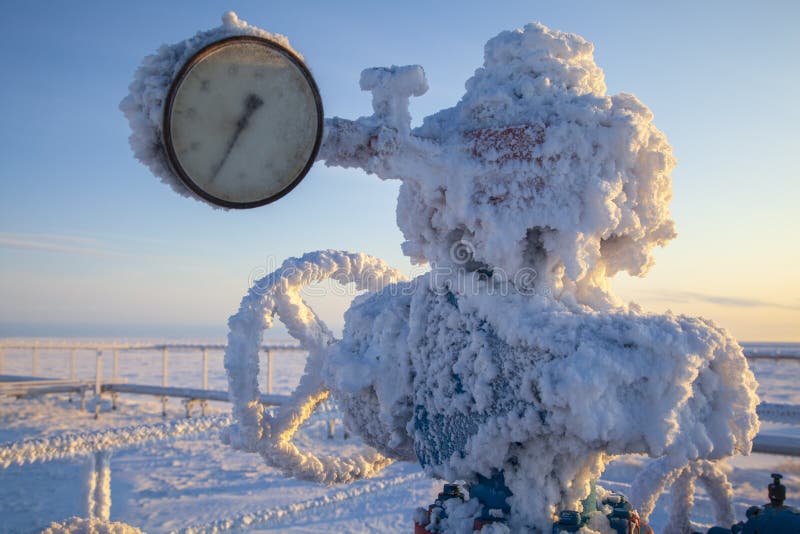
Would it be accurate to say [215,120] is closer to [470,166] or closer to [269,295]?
[470,166]

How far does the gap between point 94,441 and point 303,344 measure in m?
1.51

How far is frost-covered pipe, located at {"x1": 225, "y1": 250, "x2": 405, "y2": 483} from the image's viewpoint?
2.46m

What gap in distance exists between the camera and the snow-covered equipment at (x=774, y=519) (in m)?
1.90

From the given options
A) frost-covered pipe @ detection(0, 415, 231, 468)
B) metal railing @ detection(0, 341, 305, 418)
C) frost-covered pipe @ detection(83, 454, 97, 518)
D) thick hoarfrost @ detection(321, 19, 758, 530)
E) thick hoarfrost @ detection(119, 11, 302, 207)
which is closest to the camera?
thick hoarfrost @ detection(119, 11, 302, 207)

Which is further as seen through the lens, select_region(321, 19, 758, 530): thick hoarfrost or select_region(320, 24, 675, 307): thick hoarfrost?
select_region(320, 24, 675, 307): thick hoarfrost

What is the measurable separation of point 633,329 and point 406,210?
0.90 m

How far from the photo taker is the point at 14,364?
84.5ft

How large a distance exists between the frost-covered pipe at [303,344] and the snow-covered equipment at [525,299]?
43 cm

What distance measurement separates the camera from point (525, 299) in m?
1.85

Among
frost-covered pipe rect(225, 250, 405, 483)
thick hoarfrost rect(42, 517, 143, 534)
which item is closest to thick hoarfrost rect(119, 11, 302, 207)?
frost-covered pipe rect(225, 250, 405, 483)

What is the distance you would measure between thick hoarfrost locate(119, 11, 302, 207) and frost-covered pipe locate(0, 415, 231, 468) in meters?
2.20

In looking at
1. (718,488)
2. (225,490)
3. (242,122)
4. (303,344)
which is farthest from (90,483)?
(718,488)

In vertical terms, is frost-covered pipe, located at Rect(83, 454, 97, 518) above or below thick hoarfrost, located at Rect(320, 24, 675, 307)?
below

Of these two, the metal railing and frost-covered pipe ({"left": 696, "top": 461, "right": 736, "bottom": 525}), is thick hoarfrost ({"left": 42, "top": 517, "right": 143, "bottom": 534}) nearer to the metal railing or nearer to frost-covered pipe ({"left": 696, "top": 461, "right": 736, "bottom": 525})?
frost-covered pipe ({"left": 696, "top": 461, "right": 736, "bottom": 525})
